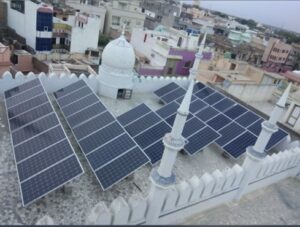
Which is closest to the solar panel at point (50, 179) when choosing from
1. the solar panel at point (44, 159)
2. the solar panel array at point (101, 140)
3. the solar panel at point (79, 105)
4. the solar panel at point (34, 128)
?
the solar panel at point (44, 159)

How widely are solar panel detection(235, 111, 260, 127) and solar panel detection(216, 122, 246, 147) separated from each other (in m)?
0.53

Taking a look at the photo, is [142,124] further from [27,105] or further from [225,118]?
[27,105]

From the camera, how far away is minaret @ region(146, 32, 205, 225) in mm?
6859

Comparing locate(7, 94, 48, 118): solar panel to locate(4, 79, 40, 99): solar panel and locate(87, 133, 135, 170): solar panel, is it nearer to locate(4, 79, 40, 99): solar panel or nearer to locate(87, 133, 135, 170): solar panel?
locate(4, 79, 40, 99): solar panel

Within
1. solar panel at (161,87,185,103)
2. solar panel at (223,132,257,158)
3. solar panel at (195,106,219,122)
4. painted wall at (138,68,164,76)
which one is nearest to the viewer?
solar panel at (223,132,257,158)

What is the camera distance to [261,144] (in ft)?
29.8

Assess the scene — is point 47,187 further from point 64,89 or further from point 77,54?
point 77,54

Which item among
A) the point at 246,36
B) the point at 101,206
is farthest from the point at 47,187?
the point at 246,36

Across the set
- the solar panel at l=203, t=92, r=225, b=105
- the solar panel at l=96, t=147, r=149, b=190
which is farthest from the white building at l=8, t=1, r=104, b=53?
the solar panel at l=96, t=147, r=149, b=190

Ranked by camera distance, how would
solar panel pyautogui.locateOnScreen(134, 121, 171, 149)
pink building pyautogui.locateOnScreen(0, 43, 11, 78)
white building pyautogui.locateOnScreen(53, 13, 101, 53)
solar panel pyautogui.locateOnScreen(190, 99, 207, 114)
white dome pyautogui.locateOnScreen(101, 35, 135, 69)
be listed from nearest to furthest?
solar panel pyautogui.locateOnScreen(134, 121, 171, 149), solar panel pyautogui.locateOnScreen(190, 99, 207, 114), white dome pyautogui.locateOnScreen(101, 35, 135, 69), pink building pyautogui.locateOnScreen(0, 43, 11, 78), white building pyautogui.locateOnScreen(53, 13, 101, 53)

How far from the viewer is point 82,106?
41.4 feet

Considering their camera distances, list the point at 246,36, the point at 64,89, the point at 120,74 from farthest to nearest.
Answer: the point at 246,36
the point at 120,74
the point at 64,89

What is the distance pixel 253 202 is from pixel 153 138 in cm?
437

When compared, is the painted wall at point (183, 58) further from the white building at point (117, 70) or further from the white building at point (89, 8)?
the white building at point (117, 70)
